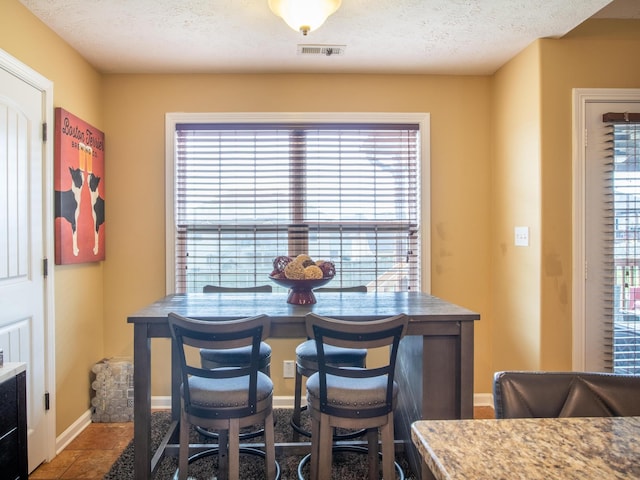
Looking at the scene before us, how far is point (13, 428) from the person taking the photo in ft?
5.06

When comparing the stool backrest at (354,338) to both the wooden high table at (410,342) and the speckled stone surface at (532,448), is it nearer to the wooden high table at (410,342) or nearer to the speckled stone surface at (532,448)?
the wooden high table at (410,342)

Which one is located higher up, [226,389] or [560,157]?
[560,157]

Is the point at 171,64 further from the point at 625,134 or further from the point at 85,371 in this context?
the point at 625,134

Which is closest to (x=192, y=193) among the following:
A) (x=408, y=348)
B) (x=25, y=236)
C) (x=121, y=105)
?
(x=121, y=105)

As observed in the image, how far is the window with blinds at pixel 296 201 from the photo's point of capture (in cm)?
314

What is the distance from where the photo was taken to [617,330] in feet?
8.52

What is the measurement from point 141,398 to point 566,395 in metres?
1.78

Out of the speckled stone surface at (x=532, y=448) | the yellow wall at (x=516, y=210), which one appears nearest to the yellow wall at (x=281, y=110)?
the yellow wall at (x=516, y=210)

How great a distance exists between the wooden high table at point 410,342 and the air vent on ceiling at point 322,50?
174cm

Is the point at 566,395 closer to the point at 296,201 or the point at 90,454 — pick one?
the point at 296,201

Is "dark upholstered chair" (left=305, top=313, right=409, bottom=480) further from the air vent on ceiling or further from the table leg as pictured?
the air vent on ceiling

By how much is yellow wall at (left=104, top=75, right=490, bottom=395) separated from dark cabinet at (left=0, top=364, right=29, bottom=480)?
1493 millimetres

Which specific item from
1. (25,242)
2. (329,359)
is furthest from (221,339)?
(25,242)

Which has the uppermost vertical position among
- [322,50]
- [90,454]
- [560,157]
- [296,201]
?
[322,50]
